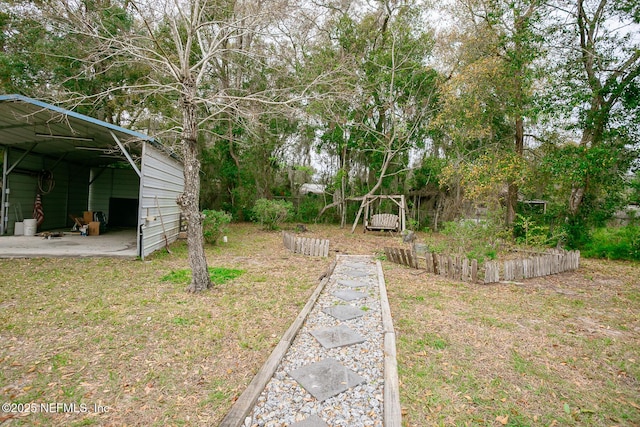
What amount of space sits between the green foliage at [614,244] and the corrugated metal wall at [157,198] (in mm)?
13610

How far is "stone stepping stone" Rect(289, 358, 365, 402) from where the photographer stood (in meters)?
2.34

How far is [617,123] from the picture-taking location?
26.9 ft

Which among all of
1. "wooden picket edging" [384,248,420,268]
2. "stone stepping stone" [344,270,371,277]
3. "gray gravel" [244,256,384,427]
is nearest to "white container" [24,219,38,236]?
"stone stepping stone" [344,270,371,277]

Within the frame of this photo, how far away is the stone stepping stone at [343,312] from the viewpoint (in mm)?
3902

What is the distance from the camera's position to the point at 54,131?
809 centimetres

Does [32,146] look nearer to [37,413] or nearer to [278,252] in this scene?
[278,252]

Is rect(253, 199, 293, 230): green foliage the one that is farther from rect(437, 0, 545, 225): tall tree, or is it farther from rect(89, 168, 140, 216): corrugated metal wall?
rect(437, 0, 545, 225): tall tree

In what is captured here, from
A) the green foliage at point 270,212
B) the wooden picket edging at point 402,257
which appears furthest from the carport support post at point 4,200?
the wooden picket edging at point 402,257

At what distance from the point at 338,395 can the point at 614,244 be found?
38.4 ft

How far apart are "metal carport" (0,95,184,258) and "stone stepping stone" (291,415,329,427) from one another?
629 centimetres

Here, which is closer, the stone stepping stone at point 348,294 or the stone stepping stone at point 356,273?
the stone stepping stone at point 348,294

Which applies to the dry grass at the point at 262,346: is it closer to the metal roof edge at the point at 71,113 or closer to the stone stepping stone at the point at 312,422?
the stone stepping stone at the point at 312,422

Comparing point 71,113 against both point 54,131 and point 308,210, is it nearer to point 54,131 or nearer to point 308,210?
point 54,131

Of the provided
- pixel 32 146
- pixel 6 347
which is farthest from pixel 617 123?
pixel 32 146
